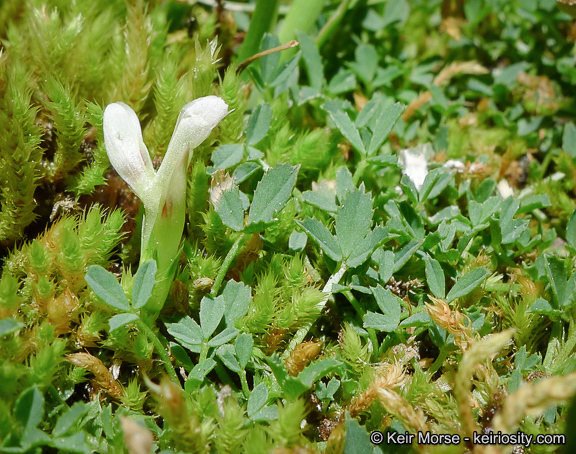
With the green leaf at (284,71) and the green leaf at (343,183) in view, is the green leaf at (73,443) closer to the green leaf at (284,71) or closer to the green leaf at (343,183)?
the green leaf at (343,183)

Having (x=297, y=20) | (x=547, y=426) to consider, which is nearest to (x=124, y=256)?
(x=297, y=20)

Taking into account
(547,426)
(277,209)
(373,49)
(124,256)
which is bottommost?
(547,426)

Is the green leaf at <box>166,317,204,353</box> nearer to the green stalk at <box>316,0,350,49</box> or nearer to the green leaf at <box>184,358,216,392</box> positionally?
the green leaf at <box>184,358,216,392</box>

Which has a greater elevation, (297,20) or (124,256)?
(297,20)

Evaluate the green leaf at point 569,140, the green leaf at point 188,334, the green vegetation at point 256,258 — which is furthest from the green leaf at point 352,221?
the green leaf at point 569,140

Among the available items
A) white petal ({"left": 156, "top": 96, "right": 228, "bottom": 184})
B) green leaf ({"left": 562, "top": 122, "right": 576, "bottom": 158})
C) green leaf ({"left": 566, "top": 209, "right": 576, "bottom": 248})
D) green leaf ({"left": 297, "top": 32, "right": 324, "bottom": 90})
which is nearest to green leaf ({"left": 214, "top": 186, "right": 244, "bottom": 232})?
white petal ({"left": 156, "top": 96, "right": 228, "bottom": 184})

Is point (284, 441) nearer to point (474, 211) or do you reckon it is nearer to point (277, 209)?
point (277, 209)

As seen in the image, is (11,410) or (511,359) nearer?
(11,410)
